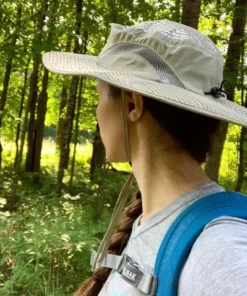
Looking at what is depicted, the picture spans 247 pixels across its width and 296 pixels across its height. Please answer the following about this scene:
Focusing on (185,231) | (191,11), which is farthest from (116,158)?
(191,11)

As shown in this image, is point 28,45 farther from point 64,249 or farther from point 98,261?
point 98,261

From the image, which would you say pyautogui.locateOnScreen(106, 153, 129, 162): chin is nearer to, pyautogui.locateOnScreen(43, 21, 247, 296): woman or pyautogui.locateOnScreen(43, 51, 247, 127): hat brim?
pyautogui.locateOnScreen(43, 21, 247, 296): woman

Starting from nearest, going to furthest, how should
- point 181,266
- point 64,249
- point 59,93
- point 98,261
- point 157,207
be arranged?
point 181,266
point 157,207
point 98,261
point 64,249
point 59,93

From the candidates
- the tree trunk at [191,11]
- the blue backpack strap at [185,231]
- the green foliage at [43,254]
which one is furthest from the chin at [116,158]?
the tree trunk at [191,11]

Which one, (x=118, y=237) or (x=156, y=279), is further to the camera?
(x=118, y=237)

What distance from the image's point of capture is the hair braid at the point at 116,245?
1.22m

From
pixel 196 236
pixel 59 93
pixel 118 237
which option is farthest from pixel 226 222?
pixel 59 93

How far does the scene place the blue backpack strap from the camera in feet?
2.49

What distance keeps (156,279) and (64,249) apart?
3881 mm

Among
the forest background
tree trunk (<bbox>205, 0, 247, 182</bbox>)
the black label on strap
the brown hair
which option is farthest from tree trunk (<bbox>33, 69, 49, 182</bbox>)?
the black label on strap

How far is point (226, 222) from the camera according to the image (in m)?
0.79

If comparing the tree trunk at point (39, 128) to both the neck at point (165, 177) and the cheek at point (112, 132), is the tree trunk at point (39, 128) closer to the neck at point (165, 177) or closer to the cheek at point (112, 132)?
the cheek at point (112, 132)

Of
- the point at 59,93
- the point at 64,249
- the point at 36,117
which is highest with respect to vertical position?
the point at 59,93

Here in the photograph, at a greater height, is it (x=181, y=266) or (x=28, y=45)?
(x=28, y=45)
